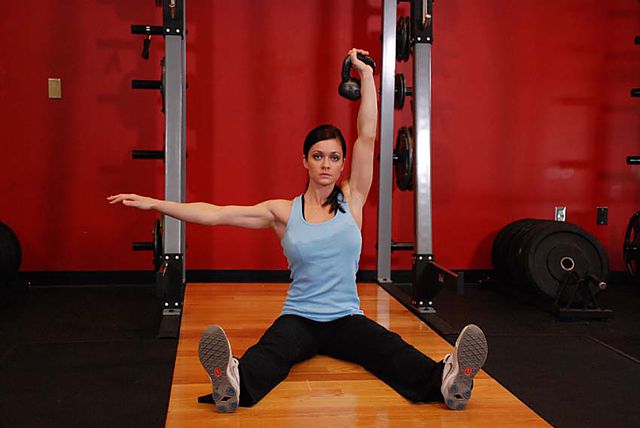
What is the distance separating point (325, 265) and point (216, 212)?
1.33 feet

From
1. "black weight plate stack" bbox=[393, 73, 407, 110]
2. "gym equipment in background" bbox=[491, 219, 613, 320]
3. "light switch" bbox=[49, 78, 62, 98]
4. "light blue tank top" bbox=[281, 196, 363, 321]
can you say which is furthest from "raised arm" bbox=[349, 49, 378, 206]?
"light switch" bbox=[49, 78, 62, 98]

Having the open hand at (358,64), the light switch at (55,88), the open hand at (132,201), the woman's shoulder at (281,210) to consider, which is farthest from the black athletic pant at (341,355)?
the light switch at (55,88)

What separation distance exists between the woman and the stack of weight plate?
1657 mm

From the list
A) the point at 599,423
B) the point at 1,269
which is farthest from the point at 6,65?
the point at 599,423

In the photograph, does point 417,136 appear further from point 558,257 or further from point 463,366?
point 463,366

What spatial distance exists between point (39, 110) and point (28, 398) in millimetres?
2424

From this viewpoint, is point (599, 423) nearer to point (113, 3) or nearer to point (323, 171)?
point (323, 171)

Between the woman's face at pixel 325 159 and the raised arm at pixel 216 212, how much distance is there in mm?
182

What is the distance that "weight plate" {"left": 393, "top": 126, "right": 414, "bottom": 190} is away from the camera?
359cm

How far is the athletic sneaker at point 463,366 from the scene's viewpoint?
6.34ft

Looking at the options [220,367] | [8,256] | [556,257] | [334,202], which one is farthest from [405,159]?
[8,256]

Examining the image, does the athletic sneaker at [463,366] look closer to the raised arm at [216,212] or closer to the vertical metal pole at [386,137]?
the raised arm at [216,212]

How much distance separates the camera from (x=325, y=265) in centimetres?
231

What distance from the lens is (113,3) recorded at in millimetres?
4184
